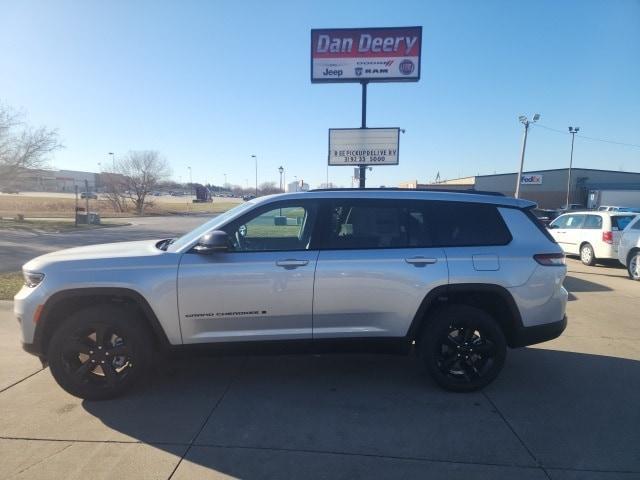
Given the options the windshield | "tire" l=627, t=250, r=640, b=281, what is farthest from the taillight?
"tire" l=627, t=250, r=640, b=281

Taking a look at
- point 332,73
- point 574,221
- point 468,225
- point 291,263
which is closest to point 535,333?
point 468,225

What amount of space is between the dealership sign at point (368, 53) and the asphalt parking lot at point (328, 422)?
9.17 meters

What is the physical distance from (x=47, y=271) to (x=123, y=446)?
1.61m

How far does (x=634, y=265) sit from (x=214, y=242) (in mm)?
10065

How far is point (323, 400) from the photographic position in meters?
3.62

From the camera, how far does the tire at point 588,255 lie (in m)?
11.4

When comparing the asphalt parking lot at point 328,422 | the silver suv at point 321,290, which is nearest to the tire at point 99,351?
the silver suv at point 321,290

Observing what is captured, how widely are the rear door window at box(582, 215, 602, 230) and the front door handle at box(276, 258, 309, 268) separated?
11.0 meters

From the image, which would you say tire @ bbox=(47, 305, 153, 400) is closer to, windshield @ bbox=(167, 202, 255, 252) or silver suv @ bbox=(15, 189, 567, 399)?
silver suv @ bbox=(15, 189, 567, 399)

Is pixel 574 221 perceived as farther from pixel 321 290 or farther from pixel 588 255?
pixel 321 290

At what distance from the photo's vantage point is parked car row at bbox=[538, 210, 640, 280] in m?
9.40

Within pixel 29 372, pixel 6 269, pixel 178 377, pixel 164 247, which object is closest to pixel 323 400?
pixel 178 377

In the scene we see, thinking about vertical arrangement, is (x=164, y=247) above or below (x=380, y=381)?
above

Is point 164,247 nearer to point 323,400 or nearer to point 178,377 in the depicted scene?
point 178,377
